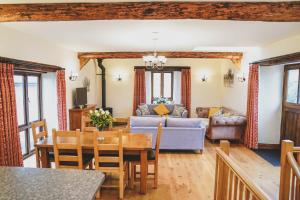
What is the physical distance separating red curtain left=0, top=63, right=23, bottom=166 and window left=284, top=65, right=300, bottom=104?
5849 millimetres

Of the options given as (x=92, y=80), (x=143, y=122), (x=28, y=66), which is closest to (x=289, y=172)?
(x=143, y=122)

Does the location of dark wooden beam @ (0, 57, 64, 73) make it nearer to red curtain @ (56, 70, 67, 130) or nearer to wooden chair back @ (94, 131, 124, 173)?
red curtain @ (56, 70, 67, 130)

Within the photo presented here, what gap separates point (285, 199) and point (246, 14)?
87.1 inches

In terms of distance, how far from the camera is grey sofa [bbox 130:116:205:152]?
5426mm

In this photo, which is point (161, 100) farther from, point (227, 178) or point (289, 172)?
point (227, 178)

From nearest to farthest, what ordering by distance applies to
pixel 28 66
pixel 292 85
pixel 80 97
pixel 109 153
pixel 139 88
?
pixel 109 153 → pixel 28 66 → pixel 292 85 → pixel 80 97 → pixel 139 88

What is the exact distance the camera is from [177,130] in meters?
5.43

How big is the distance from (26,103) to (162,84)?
565 centimetres

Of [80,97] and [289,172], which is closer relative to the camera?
[289,172]

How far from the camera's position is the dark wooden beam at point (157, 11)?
9.18 ft

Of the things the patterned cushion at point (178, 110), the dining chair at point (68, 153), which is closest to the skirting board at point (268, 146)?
the patterned cushion at point (178, 110)

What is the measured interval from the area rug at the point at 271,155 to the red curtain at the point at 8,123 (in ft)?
16.3

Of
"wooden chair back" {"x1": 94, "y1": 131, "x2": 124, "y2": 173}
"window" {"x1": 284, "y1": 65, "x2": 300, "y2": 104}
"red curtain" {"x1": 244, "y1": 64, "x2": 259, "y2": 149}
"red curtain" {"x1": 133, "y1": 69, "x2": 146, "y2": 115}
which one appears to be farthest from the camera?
"red curtain" {"x1": 133, "y1": 69, "x2": 146, "y2": 115}

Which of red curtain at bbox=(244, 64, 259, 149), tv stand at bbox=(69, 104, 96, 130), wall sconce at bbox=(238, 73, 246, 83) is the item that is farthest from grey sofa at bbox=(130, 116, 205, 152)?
wall sconce at bbox=(238, 73, 246, 83)
